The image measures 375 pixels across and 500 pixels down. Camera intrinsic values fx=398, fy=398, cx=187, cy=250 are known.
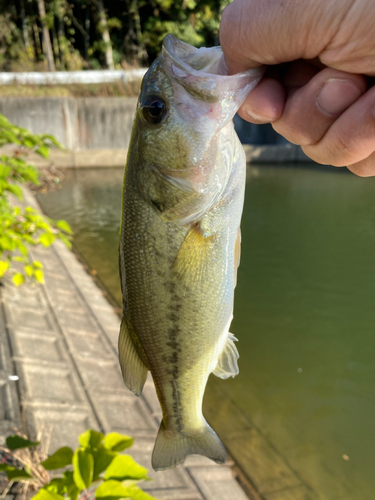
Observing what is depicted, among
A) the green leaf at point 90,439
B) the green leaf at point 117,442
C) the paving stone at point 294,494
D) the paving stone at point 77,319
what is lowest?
the paving stone at point 294,494

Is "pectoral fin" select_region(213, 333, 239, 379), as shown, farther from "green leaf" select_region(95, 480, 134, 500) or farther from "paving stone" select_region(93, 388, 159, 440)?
"paving stone" select_region(93, 388, 159, 440)

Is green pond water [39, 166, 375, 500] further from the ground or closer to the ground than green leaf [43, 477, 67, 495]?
closer to the ground

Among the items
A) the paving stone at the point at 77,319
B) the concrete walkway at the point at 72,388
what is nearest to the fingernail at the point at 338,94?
the concrete walkway at the point at 72,388

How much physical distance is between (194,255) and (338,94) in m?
0.66

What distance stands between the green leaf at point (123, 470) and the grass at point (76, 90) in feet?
54.9

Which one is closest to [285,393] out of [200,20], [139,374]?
[139,374]

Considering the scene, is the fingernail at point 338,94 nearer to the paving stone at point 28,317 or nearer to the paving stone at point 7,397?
the paving stone at point 7,397

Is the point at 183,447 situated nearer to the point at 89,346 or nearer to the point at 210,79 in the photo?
the point at 210,79

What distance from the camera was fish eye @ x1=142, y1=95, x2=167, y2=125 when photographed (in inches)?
49.7

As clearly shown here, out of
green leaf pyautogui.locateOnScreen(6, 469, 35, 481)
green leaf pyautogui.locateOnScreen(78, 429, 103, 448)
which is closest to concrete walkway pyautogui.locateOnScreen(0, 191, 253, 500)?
green leaf pyautogui.locateOnScreen(6, 469, 35, 481)

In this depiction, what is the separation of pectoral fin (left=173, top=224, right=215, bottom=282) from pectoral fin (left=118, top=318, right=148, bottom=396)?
0.30 m

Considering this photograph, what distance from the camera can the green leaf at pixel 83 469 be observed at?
1493 mm

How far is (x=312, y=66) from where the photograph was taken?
1375 mm

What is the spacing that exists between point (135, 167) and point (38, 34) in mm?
26172
